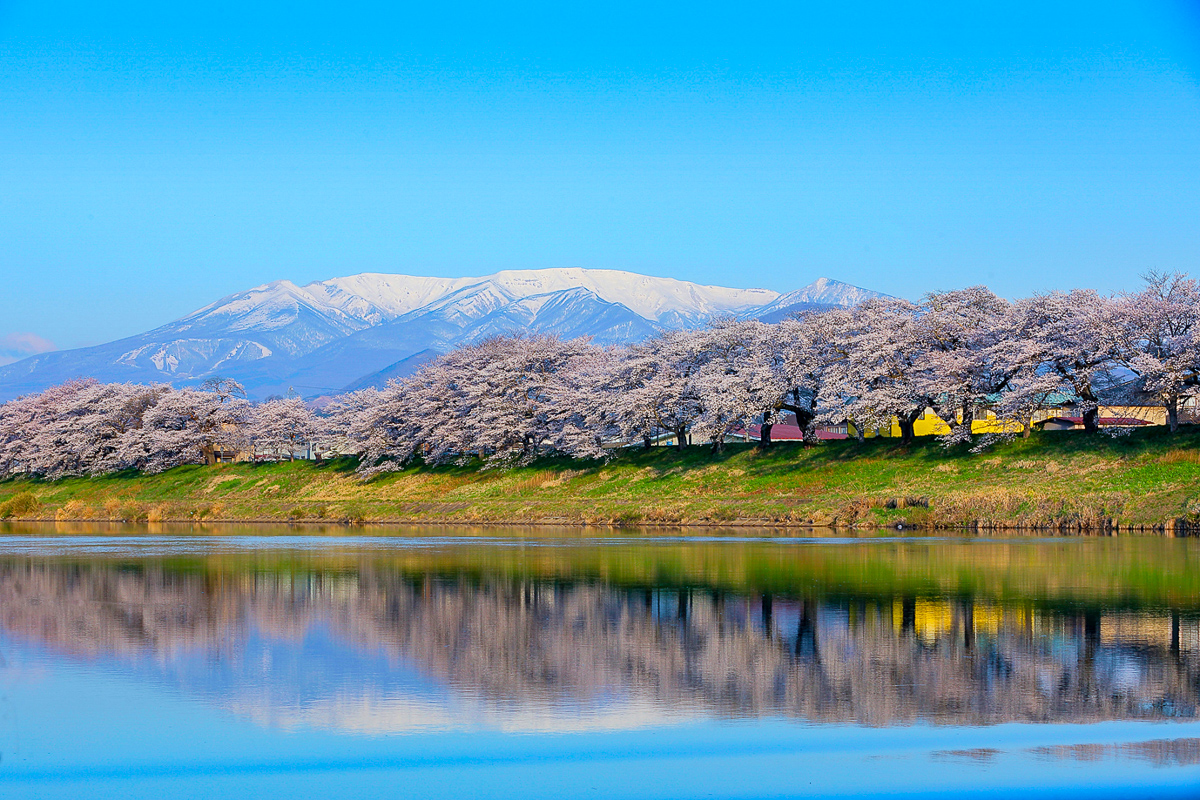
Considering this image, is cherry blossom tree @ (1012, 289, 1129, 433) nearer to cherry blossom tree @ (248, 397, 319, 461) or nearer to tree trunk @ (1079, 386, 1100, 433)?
tree trunk @ (1079, 386, 1100, 433)

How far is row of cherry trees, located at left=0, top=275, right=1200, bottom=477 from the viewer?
188ft

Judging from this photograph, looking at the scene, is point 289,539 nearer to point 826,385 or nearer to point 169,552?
point 169,552

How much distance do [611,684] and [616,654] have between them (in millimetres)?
2294

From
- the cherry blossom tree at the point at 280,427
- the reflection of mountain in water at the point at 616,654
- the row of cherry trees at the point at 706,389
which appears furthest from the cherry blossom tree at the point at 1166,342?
the cherry blossom tree at the point at 280,427

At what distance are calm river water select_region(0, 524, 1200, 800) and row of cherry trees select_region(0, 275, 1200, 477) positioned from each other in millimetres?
29643

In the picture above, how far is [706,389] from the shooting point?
70812mm

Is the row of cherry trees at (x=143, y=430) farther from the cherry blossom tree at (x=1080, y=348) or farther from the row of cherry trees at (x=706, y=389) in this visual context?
the cherry blossom tree at (x=1080, y=348)

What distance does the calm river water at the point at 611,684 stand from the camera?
11.2 m

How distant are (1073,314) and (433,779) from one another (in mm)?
55286

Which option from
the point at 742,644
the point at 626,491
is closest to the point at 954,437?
the point at 626,491

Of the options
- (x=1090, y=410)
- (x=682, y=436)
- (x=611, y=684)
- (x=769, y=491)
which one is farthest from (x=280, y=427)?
(x=611, y=684)

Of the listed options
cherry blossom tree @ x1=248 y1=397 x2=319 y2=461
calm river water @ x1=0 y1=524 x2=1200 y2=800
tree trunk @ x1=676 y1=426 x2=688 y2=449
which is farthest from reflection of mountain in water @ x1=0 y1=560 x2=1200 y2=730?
cherry blossom tree @ x1=248 y1=397 x2=319 y2=461

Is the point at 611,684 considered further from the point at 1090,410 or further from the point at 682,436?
the point at 682,436

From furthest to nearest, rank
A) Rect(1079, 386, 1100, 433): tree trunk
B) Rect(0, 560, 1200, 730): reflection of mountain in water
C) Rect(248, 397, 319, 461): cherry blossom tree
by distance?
Rect(248, 397, 319, 461): cherry blossom tree, Rect(1079, 386, 1100, 433): tree trunk, Rect(0, 560, 1200, 730): reflection of mountain in water
